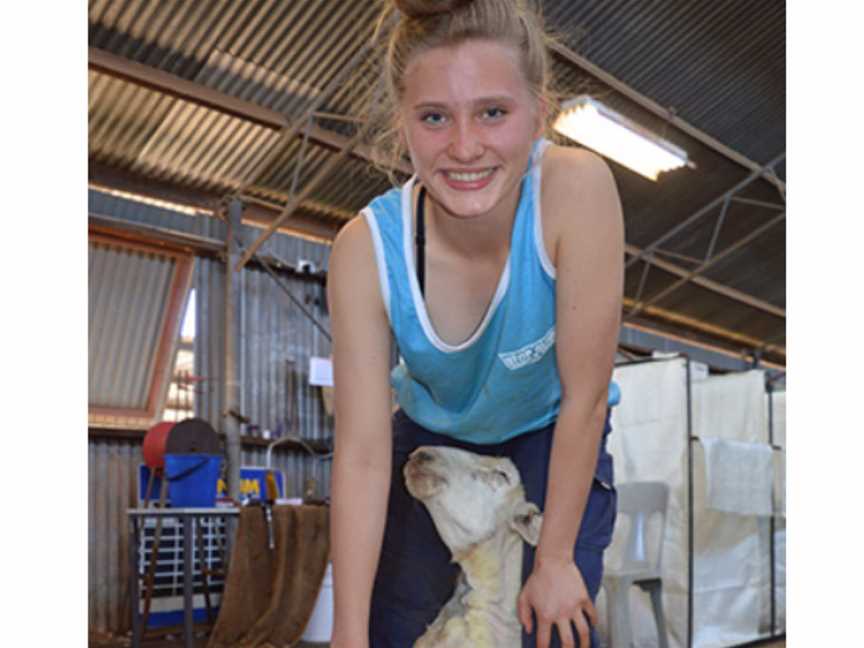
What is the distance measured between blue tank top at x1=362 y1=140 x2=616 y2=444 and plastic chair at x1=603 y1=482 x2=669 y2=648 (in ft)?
9.36

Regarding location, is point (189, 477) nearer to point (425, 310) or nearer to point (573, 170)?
point (425, 310)

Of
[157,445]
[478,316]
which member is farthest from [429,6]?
[157,445]

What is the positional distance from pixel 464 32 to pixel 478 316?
0.33 m

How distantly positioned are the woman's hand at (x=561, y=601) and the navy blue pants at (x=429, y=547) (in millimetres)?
76

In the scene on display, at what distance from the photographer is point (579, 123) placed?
5.32 metres

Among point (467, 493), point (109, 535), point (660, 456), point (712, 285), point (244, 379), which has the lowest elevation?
point (109, 535)

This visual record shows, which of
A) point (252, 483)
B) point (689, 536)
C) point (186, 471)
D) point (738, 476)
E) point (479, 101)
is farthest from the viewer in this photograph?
point (252, 483)

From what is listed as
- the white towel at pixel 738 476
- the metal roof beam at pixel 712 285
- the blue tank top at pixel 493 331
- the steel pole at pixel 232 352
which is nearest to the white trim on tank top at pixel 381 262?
the blue tank top at pixel 493 331

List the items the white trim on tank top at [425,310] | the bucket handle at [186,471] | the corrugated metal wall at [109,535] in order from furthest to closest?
the corrugated metal wall at [109,535] → the bucket handle at [186,471] → the white trim on tank top at [425,310]

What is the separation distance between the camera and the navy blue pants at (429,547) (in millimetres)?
1151

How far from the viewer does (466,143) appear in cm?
97

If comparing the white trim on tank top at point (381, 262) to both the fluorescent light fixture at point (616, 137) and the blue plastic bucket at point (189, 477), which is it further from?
the fluorescent light fixture at point (616, 137)
